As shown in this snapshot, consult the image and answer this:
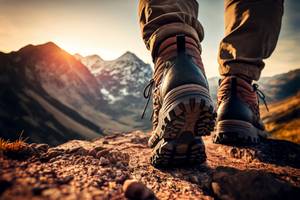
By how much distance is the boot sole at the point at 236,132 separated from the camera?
2109mm

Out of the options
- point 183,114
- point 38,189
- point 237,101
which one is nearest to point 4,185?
point 38,189

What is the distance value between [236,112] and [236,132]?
0.18 metres

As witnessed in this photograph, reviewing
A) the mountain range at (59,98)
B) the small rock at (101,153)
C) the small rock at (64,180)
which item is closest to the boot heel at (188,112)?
the small rock at (101,153)

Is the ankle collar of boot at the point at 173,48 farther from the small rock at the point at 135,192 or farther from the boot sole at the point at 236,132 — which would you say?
the small rock at the point at 135,192

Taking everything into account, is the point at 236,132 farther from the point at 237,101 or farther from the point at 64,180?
the point at 64,180

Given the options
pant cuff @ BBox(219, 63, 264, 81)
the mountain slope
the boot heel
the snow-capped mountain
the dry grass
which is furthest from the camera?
→ the snow-capped mountain

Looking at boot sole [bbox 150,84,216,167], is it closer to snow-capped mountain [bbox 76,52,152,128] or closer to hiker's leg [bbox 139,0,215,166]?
hiker's leg [bbox 139,0,215,166]

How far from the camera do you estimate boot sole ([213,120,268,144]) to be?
6.92ft

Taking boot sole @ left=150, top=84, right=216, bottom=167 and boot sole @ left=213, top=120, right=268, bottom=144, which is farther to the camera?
boot sole @ left=213, top=120, right=268, bottom=144

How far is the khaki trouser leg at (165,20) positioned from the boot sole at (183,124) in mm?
551

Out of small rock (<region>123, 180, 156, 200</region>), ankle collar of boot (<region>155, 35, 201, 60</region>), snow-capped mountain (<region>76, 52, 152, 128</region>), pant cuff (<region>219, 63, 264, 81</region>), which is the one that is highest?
snow-capped mountain (<region>76, 52, 152, 128</region>)

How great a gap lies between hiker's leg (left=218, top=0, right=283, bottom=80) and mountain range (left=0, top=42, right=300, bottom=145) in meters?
8.76

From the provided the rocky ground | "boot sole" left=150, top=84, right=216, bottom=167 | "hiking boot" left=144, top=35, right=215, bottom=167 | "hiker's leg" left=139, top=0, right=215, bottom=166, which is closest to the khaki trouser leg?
"hiker's leg" left=139, top=0, right=215, bottom=166

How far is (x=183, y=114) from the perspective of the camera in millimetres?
1403
